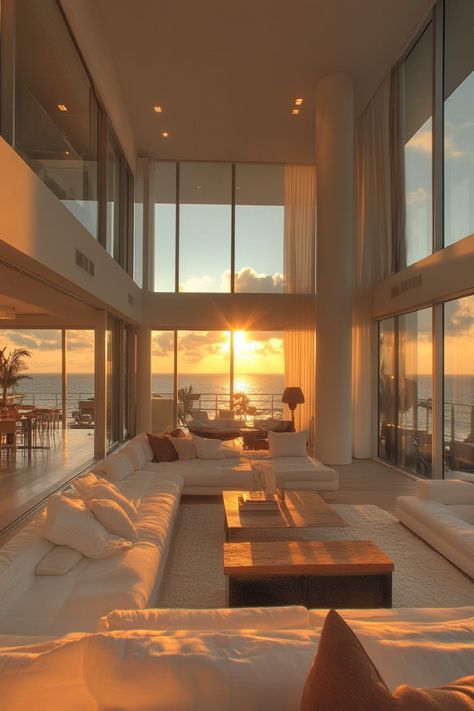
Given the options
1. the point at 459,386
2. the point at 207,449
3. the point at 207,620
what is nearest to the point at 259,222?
the point at 207,449

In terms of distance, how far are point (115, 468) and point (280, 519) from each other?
6.11 feet

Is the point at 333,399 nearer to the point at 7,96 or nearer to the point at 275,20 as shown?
the point at 275,20

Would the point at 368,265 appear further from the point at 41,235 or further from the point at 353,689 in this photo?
the point at 353,689

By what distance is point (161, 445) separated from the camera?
6715 mm

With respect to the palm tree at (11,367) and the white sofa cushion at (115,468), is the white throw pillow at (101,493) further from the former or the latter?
the palm tree at (11,367)

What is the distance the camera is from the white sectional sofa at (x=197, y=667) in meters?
1.33

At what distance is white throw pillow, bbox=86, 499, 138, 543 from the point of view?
3357 mm

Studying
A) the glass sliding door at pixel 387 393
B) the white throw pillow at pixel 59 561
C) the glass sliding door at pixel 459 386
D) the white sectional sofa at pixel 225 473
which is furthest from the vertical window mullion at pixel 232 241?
the white throw pillow at pixel 59 561

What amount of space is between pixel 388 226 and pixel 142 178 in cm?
591

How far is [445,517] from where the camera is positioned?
4.36 meters

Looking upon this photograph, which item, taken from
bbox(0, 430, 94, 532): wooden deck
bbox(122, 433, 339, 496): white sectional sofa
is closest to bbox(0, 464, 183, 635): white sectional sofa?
bbox(0, 430, 94, 532): wooden deck

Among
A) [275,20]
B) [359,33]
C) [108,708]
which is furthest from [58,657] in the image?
[359,33]

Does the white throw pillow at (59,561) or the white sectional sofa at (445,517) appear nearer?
the white throw pillow at (59,561)

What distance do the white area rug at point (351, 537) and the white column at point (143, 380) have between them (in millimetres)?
6234
